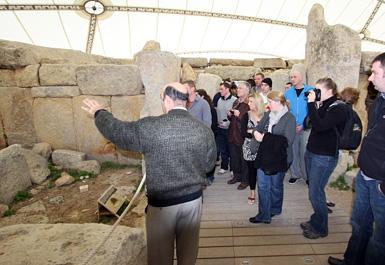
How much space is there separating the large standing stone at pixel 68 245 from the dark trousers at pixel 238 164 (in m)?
2.29

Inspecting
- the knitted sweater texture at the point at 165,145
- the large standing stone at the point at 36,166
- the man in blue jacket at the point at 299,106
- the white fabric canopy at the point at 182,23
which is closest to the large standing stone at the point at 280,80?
the man in blue jacket at the point at 299,106

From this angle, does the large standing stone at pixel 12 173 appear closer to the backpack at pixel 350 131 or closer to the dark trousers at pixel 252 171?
the dark trousers at pixel 252 171

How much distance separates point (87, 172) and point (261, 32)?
34.0 feet

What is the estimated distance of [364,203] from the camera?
2246mm

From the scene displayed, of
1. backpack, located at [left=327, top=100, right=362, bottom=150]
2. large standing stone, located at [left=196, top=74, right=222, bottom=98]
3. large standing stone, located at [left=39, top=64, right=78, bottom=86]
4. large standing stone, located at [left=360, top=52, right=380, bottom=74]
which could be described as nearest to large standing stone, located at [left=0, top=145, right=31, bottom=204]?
large standing stone, located at [left=39, top=64, right=78, bottom=86]

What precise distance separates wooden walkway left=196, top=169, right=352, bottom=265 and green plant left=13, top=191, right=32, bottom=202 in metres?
3.04

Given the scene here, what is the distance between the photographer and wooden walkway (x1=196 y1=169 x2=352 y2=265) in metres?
2.79

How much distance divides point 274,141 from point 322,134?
466 millimetres

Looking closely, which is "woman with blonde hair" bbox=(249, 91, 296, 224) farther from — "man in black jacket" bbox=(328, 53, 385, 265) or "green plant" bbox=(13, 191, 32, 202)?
"green plant" bbox=(13, 191, 32, 202)

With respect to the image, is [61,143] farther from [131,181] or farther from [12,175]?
[131,181]

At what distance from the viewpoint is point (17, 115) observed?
5.89m

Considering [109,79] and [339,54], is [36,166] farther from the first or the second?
[339,54]

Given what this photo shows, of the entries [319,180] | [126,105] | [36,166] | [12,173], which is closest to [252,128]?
[319,180]

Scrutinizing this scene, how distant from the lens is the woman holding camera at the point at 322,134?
2652 mm
